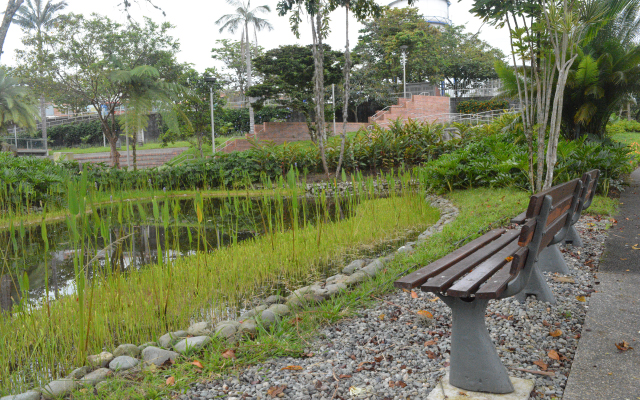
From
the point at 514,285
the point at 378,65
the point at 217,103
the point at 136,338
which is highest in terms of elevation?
the point at 378,65

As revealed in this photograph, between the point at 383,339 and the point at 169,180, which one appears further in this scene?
the point at 169,180

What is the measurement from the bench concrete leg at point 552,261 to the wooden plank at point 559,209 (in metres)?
0.57

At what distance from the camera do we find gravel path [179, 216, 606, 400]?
2.00m

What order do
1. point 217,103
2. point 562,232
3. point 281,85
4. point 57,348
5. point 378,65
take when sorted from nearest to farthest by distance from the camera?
point 57,348
point 562,232
point 281,85
point 217,103
point 378,65

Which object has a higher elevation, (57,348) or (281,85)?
(281,85)

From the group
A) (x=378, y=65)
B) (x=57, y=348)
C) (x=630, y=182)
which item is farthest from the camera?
(x=378, y=65)

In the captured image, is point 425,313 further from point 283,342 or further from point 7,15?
point 7,15

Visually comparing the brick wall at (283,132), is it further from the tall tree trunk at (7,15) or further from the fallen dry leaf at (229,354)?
the fallen dry leaf at (229,354)

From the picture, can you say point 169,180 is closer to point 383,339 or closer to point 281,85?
point 281,85

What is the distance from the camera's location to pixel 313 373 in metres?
2.14

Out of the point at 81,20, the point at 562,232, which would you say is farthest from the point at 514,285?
the point at 81,20

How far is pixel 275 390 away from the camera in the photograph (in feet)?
6.54

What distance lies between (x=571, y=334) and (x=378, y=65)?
86.9ft

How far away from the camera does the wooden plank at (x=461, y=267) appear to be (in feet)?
6.20
